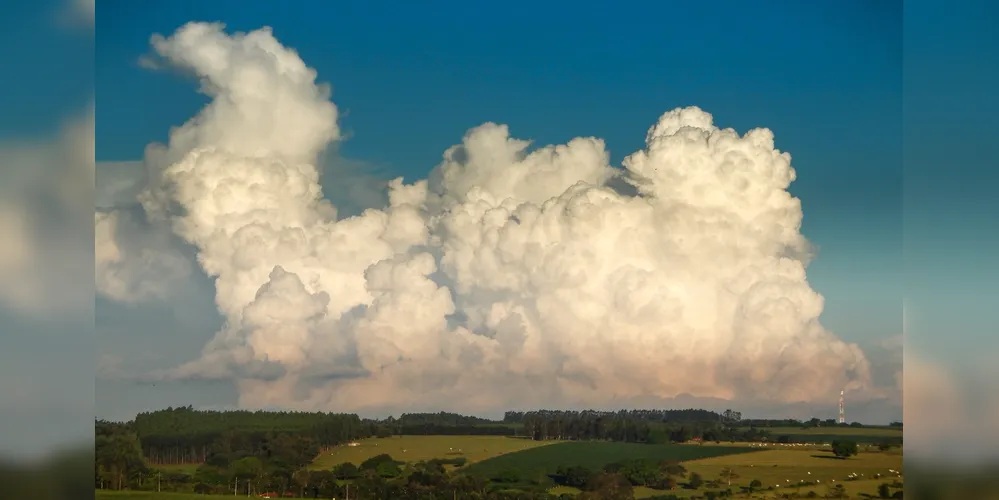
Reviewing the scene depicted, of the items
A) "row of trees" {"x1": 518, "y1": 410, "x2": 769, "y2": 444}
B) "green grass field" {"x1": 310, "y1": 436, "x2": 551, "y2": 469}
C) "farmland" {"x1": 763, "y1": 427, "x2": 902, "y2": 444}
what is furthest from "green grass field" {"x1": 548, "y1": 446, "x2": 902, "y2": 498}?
"green grass field" {"x1": 310, "y1": 436, "x2": 551, "y2": 469}

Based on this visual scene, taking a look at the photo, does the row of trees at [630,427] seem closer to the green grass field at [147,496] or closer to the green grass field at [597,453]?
the green grass field at [597,453]

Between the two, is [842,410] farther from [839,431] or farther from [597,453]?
[597,453]

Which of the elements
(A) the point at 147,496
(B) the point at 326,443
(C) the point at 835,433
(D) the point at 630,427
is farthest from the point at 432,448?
(C) the point at 835,433

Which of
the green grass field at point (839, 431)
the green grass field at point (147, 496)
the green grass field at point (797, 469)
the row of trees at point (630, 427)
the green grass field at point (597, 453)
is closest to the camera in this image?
the green grass field at point (839, 431)

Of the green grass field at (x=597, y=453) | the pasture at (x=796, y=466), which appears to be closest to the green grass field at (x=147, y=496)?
the green grass field at (x=597, y=453)

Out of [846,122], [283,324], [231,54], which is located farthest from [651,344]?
[231,54]

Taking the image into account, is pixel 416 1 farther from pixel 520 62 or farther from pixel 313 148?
pixel 313 148

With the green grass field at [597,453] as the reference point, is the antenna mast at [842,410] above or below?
above

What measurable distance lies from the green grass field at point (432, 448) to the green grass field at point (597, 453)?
0.31 feet

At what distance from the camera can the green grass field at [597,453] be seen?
7.07m

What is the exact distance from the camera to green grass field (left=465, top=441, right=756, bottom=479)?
7.07 meters

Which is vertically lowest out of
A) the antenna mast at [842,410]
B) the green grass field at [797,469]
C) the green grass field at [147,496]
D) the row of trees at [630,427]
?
the green grass field at [147,496]

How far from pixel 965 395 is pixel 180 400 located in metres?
5.86

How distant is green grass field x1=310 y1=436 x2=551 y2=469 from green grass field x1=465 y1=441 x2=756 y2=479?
10 centimetres
